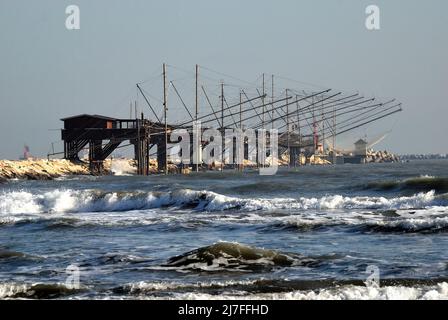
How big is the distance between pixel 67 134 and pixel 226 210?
60.0m

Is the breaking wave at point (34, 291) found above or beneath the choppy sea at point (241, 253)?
beneath

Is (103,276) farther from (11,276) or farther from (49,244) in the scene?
(49,244)

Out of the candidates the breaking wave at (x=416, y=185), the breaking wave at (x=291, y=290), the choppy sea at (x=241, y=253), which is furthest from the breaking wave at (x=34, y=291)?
the breaking wave at (x=416, y=185)

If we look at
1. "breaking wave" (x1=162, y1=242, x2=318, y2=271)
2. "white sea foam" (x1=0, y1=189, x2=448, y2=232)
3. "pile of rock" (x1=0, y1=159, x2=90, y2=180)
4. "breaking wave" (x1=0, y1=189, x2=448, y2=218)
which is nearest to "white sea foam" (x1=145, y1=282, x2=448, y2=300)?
"breaking wave" (x1=162, y1=242, x2=318, y2=271)

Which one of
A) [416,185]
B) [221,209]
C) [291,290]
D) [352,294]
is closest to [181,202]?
[221,209]

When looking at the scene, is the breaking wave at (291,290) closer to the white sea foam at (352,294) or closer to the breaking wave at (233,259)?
the white sea foam at (352,294)

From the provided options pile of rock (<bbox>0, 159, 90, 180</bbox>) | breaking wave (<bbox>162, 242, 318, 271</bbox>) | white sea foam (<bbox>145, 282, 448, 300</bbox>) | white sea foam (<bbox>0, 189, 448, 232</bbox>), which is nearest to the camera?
white sea foam (<bbox>145, 282, 448, 300</bbox>)

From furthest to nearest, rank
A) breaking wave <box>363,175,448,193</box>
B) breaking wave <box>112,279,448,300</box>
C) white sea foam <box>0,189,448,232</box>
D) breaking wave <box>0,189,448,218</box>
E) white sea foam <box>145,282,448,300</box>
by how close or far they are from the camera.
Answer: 1. breaking wave <box>363,175,448,193</box>
2. breaking wave <box>0,189,448,218</box>
3. white sea foam <box>0,189,448,232</box>
4. breaking wave <box>112,279,448,300</box>
5. white sea foam <box>145,282,448,300</box>

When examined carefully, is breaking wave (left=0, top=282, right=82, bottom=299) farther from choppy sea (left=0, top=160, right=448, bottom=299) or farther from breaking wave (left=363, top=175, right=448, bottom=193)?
breaking wave (left=363, top=175, right=448, bottom=193)

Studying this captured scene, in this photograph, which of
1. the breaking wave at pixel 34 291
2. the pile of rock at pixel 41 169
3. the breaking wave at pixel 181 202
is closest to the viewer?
the breaking wave at pixel 34 291

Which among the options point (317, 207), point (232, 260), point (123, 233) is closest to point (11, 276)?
point (232, 260)

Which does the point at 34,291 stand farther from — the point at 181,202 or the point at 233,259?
the point at 181,202

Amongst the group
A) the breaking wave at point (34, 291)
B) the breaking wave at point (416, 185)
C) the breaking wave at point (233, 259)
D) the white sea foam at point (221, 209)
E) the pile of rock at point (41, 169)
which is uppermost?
the pile of rock at point (41, 169)
